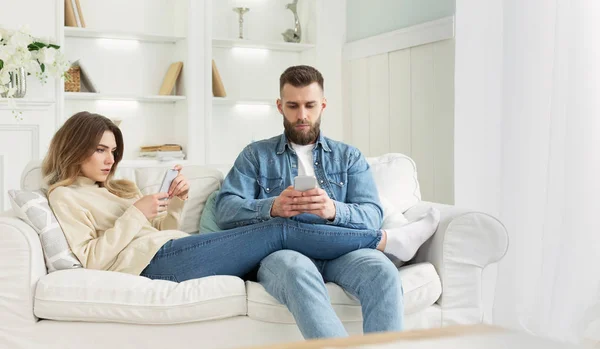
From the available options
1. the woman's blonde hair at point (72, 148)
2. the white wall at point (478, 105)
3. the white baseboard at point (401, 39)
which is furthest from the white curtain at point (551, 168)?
the woman's blonde hair at point (72, 148)

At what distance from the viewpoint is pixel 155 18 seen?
4.79m

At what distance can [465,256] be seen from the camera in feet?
8.22

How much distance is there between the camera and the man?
2.16 metres

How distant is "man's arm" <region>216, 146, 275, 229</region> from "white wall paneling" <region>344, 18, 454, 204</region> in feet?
4.95

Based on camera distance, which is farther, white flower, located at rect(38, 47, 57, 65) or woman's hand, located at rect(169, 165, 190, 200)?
white flower, located at rect(38, 47, 57, 65)

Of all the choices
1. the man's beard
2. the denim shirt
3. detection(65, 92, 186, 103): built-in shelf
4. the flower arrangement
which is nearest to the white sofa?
the denim shirt

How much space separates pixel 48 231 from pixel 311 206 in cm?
84

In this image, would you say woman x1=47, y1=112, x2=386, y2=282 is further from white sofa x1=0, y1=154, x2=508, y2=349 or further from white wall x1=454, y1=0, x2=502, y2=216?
white wall x1=454, y1=0, x2=502, y2=216

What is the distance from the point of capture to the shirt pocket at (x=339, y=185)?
2701 millimetres

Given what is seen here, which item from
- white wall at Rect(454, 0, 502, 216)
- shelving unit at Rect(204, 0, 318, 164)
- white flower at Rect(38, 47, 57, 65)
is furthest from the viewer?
shelving unit at Rect(204, 0, 318, 164)

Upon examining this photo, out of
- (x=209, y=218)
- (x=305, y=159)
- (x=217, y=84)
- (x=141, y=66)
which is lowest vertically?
(x=209, y=218)

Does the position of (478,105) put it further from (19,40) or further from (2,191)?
(2,191)

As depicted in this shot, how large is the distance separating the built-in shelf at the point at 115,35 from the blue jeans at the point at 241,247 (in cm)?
237

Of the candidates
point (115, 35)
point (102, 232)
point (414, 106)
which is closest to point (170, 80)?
point (115, 35)
